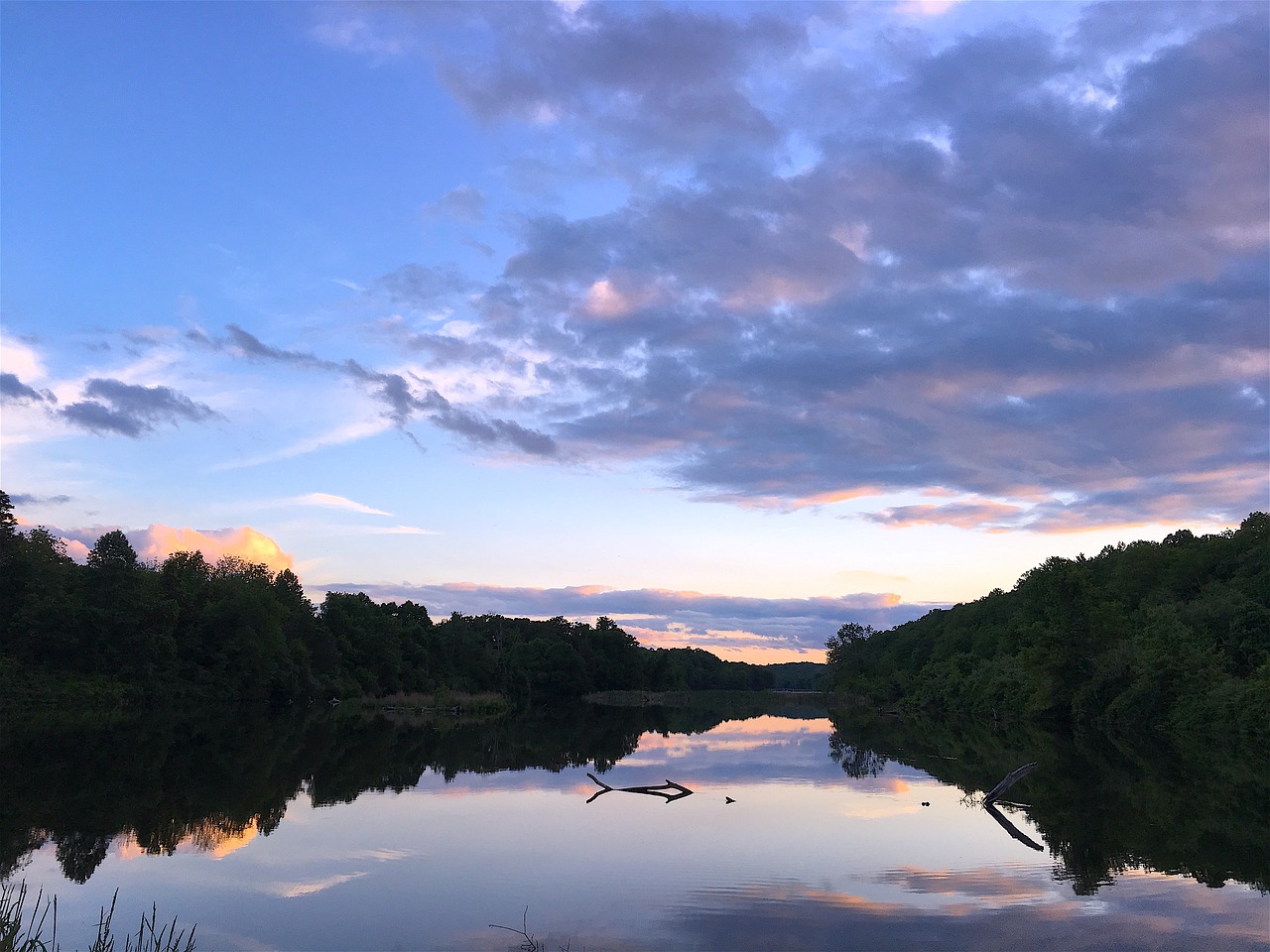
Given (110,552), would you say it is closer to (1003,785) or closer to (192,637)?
(192,637)

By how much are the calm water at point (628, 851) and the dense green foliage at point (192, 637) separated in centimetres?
2561

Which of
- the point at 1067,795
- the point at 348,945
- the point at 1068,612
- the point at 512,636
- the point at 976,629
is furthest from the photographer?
the point at 512,636

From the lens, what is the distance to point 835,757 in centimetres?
4175

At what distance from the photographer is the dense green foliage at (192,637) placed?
5872 cm

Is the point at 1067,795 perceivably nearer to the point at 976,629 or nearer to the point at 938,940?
the point at 938,940

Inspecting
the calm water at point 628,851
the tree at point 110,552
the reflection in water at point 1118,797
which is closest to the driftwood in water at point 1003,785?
the calm water at point 628,851

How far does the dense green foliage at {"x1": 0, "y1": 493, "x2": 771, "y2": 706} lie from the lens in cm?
5872

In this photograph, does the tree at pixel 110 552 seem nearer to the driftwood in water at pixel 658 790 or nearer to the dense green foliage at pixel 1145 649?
the driftwood in water at pixel 658 790

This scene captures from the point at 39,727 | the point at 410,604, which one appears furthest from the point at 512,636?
the point at 39,727

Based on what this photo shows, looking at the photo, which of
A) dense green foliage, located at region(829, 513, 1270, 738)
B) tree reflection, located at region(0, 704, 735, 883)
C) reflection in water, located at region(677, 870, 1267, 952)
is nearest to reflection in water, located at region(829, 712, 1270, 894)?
reflection in water, located at region(677, 870, 1267, 952)

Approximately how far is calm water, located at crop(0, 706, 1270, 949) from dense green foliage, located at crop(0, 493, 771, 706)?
84.0ft

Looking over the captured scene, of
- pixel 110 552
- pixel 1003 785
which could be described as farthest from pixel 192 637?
pixel 1003 785

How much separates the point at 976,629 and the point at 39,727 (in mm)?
104130

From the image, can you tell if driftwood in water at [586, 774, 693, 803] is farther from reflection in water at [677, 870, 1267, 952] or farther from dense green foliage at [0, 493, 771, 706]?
dense green foliage at [0, 493, 771, 706]
